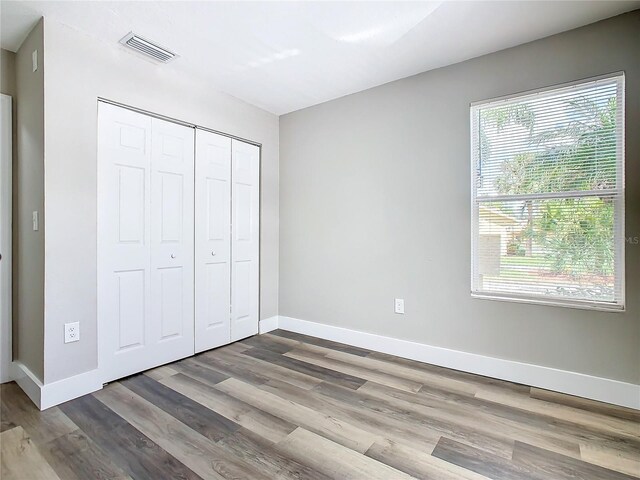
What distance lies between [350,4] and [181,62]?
145 centimetres

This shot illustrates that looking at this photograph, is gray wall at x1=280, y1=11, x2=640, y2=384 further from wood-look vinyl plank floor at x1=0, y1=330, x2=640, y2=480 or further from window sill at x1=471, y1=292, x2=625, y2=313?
wood-look vinyl plank floor at x1=0, y1=330, x2=640, y2=480

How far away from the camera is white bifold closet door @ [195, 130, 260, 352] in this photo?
9.79 ft

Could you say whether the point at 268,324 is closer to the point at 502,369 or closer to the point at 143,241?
the point at 143,241

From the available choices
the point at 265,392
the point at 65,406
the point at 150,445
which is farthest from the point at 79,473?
the point at 265,392

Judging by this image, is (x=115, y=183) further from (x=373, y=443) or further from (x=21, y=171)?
(x=373, y=443)

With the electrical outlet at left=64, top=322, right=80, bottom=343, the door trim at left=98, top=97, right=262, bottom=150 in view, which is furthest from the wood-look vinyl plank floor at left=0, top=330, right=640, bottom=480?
the door trim at left=98, top=97, right=262, bottom=150

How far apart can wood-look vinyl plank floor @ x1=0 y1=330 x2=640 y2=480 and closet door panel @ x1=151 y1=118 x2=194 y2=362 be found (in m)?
0.34

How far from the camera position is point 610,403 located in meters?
2.07

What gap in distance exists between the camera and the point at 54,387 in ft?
6.75

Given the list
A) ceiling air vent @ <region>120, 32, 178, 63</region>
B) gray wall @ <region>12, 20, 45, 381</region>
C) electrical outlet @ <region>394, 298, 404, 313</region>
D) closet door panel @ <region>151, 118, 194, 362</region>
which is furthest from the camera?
electrical outlet @ <region>394, 298, 404, 313</region>

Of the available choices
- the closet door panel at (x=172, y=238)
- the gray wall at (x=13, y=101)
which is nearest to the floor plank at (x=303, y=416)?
the closet door panel at (x=172, y=238)

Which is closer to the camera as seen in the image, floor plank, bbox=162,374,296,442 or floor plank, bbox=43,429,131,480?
floor plank, bbox=43,429,131,480

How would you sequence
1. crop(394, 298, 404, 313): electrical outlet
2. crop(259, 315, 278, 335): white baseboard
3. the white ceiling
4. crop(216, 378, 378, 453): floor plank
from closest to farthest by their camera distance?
crop(216, 378, 378, 453): floor plank
the white ceiling
crop(394, 298, 404, 313): electrical outlet
crop(259, 315, 278, 335): white baseboard

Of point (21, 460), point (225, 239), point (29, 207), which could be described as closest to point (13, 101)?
point (29, 207)
